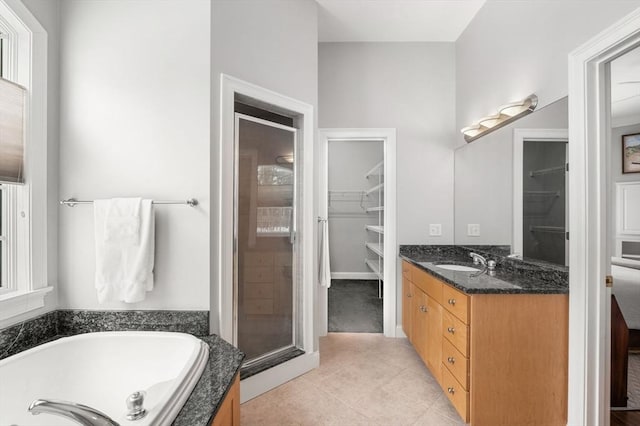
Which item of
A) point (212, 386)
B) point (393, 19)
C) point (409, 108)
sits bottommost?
point (212, 386)

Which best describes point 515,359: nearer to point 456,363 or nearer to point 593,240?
point 456,363

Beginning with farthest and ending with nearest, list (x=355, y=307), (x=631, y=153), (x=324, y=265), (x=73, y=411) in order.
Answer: (x=355, y=307)
(x=324, y=265)
(x=631, y=153)
(x=73, y=411)

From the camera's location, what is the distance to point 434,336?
181 cm

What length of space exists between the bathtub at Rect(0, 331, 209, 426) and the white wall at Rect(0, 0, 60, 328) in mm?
352

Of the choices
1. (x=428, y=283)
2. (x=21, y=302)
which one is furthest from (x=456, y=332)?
(x=21, y=302)

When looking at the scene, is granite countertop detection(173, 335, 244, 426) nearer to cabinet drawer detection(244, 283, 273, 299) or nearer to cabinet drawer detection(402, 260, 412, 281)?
cabinet drawer detection(244, 283, 273, 299)

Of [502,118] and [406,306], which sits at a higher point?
[502,118]

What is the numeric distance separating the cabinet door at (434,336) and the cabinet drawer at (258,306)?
47.1 inches

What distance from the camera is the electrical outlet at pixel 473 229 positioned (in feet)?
7.61

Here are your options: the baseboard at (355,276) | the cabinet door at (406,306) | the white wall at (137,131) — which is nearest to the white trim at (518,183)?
the cabinet door at (406,306)

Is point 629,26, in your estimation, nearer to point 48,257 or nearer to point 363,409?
point 363,409

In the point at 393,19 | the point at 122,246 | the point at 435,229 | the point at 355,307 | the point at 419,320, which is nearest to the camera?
the point at 122,246

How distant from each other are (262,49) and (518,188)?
2114 millimetres

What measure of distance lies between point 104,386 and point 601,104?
2.93 meters
